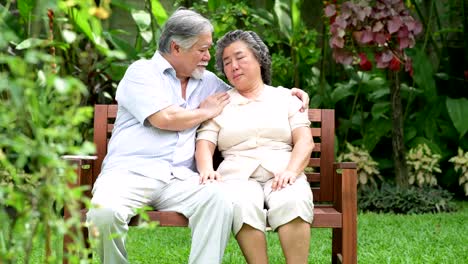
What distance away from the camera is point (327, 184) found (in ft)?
13.2

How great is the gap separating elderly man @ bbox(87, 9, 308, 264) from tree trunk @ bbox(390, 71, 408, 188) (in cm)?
232

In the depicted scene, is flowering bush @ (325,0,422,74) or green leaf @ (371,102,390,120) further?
green leaf @ (371,102,390,120)

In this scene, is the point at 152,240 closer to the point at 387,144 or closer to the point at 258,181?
the point at 258,181

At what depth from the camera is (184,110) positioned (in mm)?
3789

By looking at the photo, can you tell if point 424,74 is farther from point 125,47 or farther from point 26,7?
point 26,7

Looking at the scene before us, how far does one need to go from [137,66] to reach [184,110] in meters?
0.28

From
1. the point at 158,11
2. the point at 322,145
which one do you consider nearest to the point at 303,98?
the point at 322,145

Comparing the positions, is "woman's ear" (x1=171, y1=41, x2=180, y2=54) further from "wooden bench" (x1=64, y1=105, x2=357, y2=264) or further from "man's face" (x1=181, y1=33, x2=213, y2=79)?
"wooden bench" (x1=64, y1=105, x2=357, y2=264)

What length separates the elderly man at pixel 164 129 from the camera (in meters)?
3.55

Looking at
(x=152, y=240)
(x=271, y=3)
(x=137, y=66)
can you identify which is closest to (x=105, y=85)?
(x=271, y=3)

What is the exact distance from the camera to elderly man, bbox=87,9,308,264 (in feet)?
11.7

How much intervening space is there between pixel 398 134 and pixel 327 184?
2.30 metres

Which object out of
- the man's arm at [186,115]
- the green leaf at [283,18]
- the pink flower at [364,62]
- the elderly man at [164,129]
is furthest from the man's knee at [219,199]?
the green leaf at [283,18]

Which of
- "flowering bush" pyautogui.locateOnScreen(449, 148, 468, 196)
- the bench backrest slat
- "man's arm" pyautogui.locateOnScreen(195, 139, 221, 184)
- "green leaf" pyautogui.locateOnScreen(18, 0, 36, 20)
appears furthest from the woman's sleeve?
"flowering bush" pyautogui.locateOnScreen(449, 148, 468, 196)
